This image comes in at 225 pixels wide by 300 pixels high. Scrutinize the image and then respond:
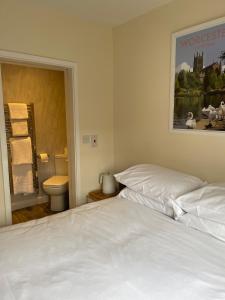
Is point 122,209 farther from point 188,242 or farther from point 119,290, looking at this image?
point 119,290

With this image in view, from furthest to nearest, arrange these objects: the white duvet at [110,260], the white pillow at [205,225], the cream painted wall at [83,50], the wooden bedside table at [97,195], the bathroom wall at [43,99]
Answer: the bathroom wall at [43,99] < the wooden bedside table at [97,195] < the cream painted wall at [83,50] < the white pillow at [205,225] < the white duvet at [110,260]

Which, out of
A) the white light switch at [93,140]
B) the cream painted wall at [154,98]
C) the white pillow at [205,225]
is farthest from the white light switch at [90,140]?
the white pillow at [205,225]

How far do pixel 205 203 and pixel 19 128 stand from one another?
2836 millimetres

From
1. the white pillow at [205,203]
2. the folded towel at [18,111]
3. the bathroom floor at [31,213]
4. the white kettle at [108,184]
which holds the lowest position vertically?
the bathroom floor at [31,213]

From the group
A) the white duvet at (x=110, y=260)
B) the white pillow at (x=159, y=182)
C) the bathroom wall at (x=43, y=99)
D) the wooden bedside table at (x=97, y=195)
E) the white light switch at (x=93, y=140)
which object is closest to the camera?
the white duvet at (x=110, y=260)

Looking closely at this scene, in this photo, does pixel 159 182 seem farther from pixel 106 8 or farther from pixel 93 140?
pixel 106 8

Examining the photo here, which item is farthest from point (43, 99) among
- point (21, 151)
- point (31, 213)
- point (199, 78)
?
point (199, 78)

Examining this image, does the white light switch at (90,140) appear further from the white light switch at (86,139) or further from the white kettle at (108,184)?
the white kettle at (108,184)

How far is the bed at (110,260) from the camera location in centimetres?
102

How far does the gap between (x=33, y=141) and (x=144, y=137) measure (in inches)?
77.3

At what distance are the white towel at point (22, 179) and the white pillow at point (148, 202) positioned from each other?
2014 millimetres

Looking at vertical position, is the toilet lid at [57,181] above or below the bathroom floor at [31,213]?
above

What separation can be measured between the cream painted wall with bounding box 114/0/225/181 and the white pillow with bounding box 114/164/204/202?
27 centimetres

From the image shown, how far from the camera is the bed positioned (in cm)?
102
